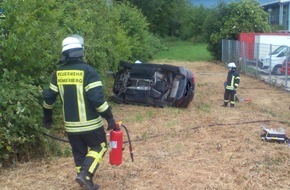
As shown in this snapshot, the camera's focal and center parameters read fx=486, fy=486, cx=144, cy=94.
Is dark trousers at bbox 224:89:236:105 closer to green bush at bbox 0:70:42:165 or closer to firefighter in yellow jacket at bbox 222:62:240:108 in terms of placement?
firefighter in yellow jacket at bbox 222:62:240:108

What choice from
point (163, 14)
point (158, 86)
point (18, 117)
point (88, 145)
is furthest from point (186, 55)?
point (88, 145)

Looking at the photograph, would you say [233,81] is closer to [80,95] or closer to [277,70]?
[277,70]

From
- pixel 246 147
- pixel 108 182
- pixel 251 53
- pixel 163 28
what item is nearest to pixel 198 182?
pixel 108 182

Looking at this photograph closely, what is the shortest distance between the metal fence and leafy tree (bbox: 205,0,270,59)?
3279 mm

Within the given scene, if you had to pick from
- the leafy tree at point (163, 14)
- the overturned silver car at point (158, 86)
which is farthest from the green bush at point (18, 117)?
the leafy tree at point (163, 14)

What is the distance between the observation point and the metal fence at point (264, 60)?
61.4 ft

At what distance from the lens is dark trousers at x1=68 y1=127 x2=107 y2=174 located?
5.39 m

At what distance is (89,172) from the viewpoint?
5.34 metres

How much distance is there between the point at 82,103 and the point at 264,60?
17123 millimetres

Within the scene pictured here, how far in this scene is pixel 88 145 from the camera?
5535 mm

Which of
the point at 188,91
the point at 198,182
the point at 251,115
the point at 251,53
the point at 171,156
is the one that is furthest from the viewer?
the point at 251,53

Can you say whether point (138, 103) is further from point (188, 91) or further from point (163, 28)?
point (163, 28)

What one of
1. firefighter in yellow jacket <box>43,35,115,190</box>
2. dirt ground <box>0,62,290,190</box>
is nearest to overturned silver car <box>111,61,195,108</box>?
dirt ground <box>0,62,290,190</box>

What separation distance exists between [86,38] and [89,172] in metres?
6.09
